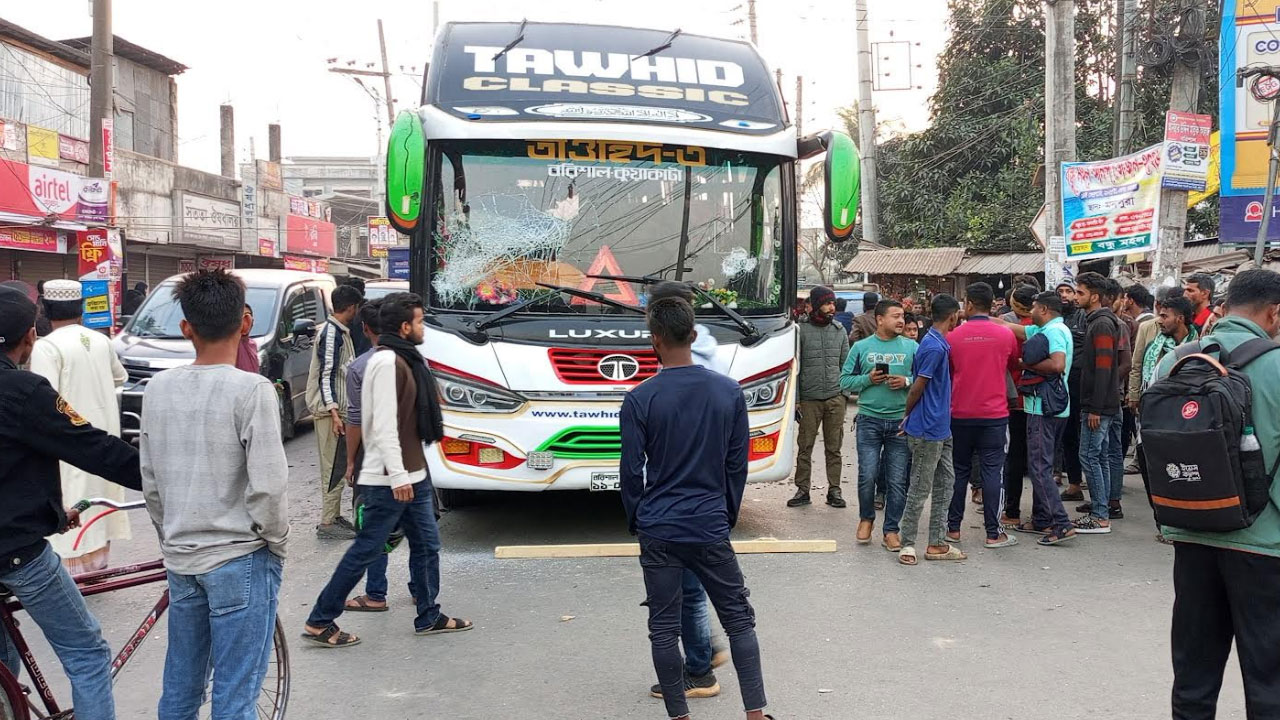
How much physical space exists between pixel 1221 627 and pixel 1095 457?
15.0 feet

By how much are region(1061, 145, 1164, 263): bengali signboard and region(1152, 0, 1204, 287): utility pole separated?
0.20 m

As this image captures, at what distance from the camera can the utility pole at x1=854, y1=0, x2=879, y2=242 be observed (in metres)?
22.3

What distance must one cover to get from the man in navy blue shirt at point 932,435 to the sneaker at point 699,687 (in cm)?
270

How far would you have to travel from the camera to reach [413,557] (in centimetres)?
558

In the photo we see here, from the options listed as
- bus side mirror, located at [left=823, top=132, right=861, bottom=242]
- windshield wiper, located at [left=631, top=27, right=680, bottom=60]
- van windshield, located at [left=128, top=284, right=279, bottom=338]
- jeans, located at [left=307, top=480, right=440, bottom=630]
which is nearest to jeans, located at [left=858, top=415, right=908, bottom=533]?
bus side mirror, located at [left=823, top=132, right=861, bottom=242]

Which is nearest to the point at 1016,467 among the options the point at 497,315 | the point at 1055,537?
the point at 1055,537

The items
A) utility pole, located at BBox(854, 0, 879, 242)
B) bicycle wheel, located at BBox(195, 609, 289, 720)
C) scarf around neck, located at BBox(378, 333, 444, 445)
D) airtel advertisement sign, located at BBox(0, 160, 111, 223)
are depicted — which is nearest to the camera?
bicycle wheel, located at BBox(195, 609, 289, 720)

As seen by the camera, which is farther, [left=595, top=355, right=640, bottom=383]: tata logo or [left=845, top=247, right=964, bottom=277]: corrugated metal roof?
[left=845, top=247, right=964, bottom=277]: corrugated metal roof

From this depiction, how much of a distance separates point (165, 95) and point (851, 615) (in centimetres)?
3452

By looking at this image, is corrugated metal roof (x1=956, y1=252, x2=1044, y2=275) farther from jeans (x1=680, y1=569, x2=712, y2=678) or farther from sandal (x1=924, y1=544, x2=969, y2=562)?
jeans (x1=680, y1=569, x2=712, y2=678)

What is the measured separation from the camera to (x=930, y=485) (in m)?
7.05

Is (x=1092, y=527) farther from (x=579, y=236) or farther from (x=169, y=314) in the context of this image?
(x=169, y=314)

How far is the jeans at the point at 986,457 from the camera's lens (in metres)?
7.34

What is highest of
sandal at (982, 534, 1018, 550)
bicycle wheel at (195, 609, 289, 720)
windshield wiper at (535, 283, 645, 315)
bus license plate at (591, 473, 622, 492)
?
windshield wiper at (535, 283, 645, 315)
